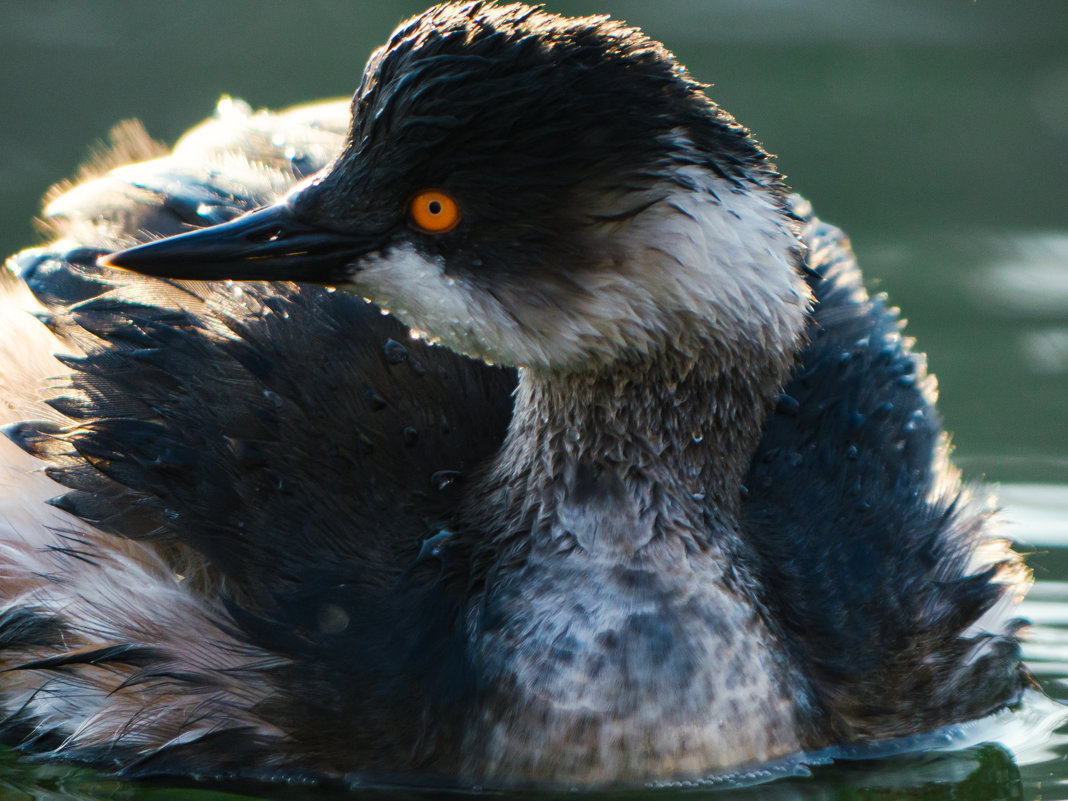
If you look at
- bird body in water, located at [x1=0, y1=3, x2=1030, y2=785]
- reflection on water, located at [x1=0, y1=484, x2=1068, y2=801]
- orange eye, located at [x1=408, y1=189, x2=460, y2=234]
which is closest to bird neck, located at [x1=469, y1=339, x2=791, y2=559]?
bird body in water, located at [x1=0, y1=3, x2=1030, y2=785]

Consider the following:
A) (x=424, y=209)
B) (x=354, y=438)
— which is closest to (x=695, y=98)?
(x=424, y=209)

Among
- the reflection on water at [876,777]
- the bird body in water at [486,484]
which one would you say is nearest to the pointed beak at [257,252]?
the bird body in water at [486,484]

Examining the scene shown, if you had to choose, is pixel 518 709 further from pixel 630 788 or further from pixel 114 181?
pixel 114 181

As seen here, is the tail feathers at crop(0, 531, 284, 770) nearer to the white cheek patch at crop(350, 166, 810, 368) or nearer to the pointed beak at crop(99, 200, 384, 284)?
the pointed beak at crop(99, 200, 384, 284)

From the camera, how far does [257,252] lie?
11.6ft

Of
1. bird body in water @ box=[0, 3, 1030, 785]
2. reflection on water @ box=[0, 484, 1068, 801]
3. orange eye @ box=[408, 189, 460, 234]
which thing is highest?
orange eye @ box=[408, 189, 460, 234]

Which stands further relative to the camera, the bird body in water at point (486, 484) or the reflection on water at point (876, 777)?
the reflection on water at point (876, 777)

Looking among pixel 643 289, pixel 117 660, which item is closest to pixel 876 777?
pixel 643 289

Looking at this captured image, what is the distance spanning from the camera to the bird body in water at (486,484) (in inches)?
135

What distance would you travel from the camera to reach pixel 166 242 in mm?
3514

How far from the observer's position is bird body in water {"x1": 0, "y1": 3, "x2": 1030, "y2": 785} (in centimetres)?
343

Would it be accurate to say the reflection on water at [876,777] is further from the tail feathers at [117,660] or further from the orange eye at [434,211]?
the orange eye at [434,211]

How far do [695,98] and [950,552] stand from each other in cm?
134

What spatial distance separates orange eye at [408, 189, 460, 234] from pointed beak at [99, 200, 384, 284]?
0.10 m
